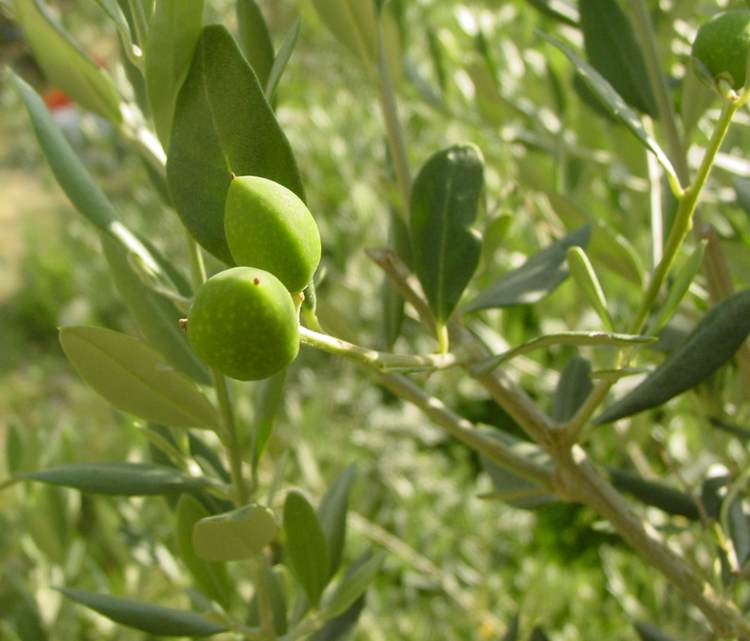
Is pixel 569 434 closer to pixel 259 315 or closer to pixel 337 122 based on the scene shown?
pixel 259 315

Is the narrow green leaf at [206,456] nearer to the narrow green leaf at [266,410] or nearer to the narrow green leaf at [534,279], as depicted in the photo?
the narrow green leaf at [266,410]

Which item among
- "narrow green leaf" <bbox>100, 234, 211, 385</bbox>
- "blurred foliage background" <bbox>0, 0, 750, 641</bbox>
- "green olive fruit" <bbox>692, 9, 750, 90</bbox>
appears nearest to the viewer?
"green olive fruit" <bbox>692, 9, 750, 90</bbox>

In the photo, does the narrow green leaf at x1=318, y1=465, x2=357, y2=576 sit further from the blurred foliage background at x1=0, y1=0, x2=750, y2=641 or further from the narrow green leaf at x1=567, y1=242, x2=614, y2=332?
the narrow green leaf at x1=567, y1=242, x2=614, y2=332

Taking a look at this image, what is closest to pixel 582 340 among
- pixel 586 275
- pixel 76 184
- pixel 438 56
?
pixel 586 275

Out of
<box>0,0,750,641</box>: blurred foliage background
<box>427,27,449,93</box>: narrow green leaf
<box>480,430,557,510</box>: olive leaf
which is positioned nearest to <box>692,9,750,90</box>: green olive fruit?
<box>0,0,750,641</box>: blurred foliage background

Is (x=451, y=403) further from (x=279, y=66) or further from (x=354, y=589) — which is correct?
(x=279, y=66)

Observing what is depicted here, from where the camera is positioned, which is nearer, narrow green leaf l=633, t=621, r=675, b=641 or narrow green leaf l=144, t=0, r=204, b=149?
narrow green leaf l=144, t=0, r=204, b=149

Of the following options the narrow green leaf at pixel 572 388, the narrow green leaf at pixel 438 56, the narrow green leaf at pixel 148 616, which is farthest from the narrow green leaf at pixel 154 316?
the narrow green leaf at pixel 438 56
